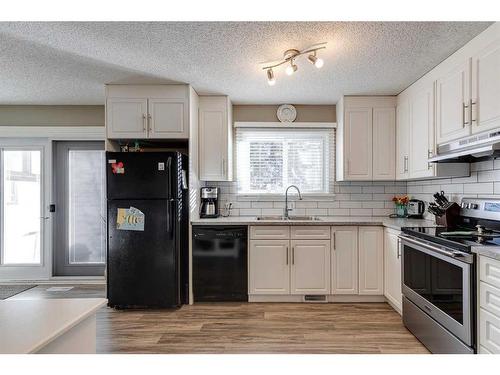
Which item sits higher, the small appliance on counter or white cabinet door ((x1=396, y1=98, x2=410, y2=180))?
white cabinet door ((x1=396, y1=98, x2=410, y2=180))

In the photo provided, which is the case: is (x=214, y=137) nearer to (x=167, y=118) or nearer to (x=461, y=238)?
(x=167, y=118)

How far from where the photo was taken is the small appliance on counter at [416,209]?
11.5 feet

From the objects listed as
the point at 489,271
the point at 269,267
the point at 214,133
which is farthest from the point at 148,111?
the point at 489,271

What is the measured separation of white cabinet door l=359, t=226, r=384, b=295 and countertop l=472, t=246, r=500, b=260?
1.53 meters

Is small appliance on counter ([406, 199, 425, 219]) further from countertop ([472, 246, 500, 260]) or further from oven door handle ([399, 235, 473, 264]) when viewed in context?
countertop ([472, 246, 500, 260])

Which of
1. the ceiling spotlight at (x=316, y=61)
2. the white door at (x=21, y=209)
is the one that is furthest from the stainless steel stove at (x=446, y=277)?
the white door at (x=21, y=209)

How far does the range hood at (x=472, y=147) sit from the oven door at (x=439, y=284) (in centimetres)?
70

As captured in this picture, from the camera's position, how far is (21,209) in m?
4.11

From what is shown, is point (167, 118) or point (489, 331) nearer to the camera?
point (489, 331)

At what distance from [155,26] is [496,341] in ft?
9.00

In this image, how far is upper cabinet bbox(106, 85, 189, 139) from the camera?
129 inches

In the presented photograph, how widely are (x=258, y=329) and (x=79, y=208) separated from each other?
2.84 meters

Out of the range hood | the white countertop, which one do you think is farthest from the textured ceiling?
the white countertop

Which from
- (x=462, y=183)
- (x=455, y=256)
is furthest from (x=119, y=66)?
(x=462, y=183)
